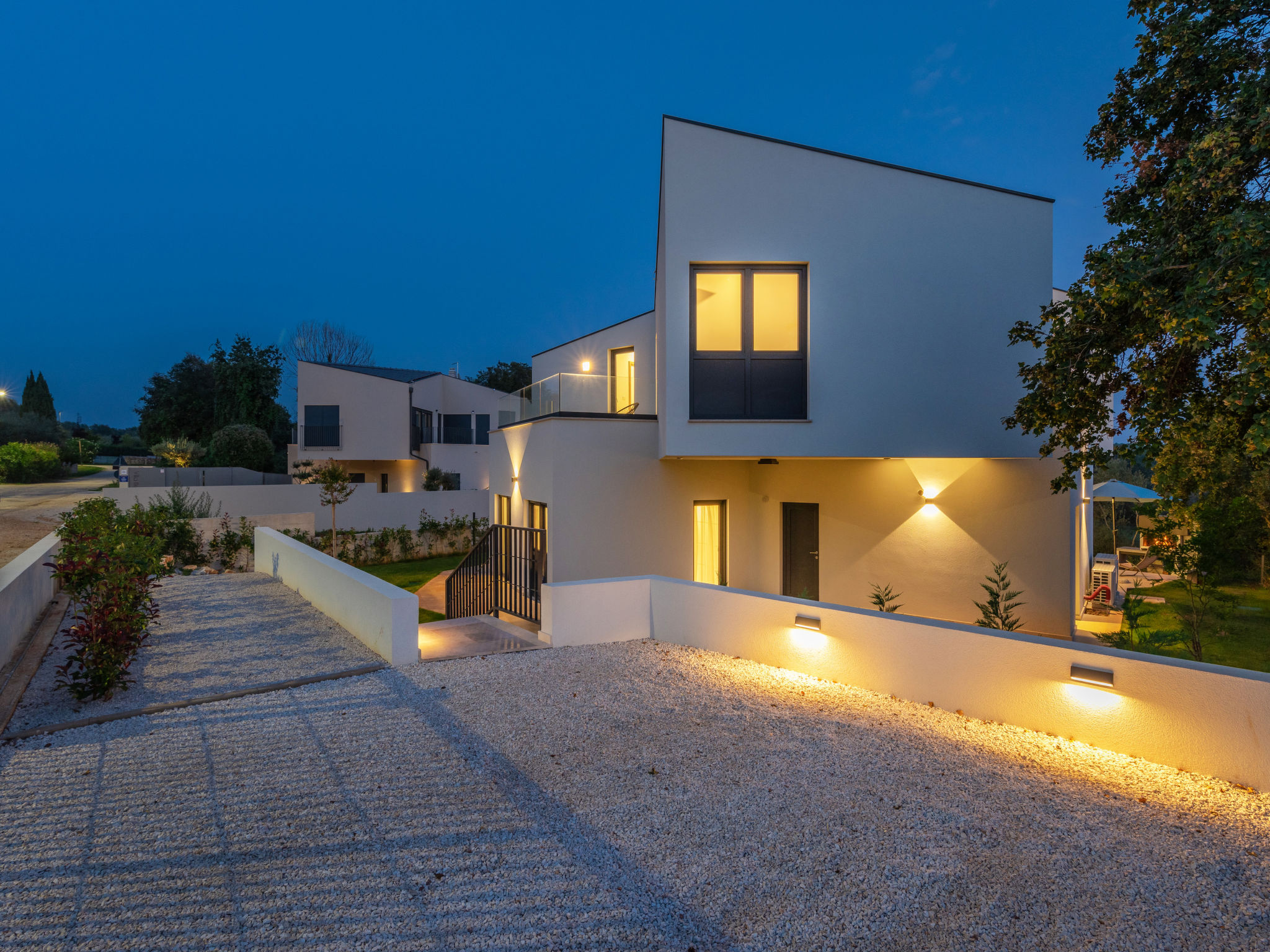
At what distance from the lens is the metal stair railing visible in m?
8.63

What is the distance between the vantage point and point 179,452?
2727cm

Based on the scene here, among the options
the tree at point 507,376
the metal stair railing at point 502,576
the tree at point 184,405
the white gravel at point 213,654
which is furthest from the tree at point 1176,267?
the tree at point 507,376

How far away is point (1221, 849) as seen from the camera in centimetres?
297

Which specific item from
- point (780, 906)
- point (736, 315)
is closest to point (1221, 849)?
point (780, 906)

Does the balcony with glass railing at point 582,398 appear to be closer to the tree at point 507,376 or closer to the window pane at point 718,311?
the window pane at point 718,311

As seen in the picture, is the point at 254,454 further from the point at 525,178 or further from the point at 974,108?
the point at 525,178

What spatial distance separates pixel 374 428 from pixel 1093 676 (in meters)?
27.2

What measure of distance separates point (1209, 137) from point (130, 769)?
870 centimetres

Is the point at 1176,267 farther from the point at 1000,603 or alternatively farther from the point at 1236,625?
the point at 1236,625

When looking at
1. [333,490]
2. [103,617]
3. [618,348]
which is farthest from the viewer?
[333,490]

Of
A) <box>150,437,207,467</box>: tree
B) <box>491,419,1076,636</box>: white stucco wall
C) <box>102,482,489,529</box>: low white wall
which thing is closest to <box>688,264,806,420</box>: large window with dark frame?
<box>491,419,1076,636</box>: white stucco wall

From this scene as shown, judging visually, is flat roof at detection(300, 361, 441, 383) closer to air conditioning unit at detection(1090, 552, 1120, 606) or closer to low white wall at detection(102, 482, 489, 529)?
low white wall at detection(102, 482, 489, 529)

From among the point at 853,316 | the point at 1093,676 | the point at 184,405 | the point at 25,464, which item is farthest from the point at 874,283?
the point at 184,405

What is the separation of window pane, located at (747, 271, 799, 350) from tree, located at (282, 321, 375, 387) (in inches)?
1647
